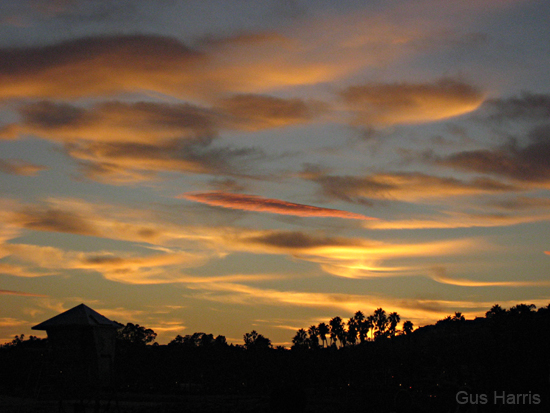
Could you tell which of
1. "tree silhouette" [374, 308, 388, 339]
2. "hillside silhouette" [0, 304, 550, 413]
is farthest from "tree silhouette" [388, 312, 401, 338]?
"hillside silhouette" [0, 304, 550, 413]

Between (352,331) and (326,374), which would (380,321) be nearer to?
(352,331)

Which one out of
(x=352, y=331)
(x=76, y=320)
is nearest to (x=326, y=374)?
(x=76, y=320)

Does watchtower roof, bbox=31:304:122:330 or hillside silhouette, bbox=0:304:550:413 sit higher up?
watchtower roof, bbox=31:304:122:330

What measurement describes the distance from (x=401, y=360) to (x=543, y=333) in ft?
113

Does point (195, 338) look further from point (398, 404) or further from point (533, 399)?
point (398, 404)

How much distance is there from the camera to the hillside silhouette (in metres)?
44.5

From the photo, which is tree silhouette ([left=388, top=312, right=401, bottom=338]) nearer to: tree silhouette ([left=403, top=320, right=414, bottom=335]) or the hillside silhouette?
tree silhouette ([left=403, top=320, right=414, bottom=335])

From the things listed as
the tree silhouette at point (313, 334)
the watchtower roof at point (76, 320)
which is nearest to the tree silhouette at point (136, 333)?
the tree silhouette at point (313, 334)

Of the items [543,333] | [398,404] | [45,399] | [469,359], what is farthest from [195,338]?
[398,404]

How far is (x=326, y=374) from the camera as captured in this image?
78.7 meters

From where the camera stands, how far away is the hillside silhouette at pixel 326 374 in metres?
44.5

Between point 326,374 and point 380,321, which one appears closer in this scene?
point 326,374

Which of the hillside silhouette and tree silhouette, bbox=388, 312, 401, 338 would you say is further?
tree silhouette, bbox=388, 312, 401, 338

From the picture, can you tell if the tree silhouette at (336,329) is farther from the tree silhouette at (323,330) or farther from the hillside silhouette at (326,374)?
the hillside silhouette at (326,374)
